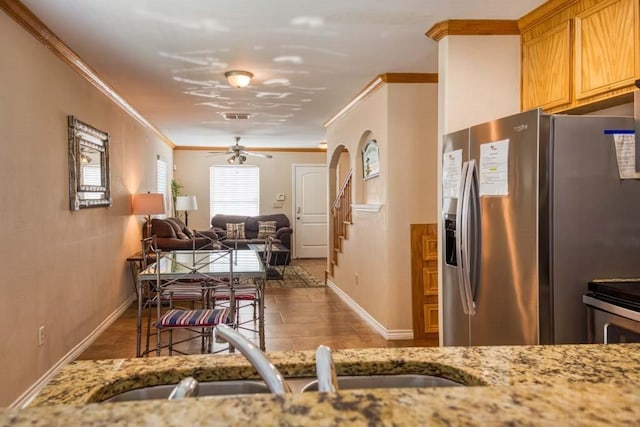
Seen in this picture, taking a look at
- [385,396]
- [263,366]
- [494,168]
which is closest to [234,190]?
[494,168]

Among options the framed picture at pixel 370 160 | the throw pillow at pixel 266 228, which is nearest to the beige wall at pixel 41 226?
the framed picture at pixel 370 160

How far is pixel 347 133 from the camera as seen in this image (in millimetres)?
6102

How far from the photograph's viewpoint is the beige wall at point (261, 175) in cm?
1060

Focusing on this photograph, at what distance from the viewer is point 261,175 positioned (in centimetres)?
1099

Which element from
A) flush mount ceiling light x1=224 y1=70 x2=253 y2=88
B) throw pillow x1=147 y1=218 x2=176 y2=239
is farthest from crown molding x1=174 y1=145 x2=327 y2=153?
flush mount ceiling light x1=224 y1=70 x2=253 y2=88

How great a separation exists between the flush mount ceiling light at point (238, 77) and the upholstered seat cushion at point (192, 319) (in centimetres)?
209

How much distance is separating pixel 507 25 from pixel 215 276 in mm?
2638

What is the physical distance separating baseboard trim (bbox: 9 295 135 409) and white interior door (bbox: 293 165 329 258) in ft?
17.3

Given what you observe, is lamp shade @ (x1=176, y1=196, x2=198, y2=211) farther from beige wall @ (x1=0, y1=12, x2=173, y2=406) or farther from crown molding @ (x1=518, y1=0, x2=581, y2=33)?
crown molding @ (x1=518, y1=0, x2=581, y2=33)

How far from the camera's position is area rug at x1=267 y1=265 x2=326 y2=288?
742cm

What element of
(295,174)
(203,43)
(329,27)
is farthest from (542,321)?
(295,174)

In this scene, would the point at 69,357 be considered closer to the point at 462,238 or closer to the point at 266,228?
the point at 462,238

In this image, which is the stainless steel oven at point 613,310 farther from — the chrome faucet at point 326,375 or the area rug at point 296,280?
the area rug at point 296,280

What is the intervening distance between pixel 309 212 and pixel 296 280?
3.37 m
